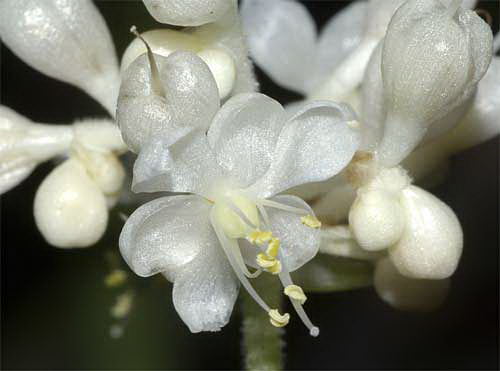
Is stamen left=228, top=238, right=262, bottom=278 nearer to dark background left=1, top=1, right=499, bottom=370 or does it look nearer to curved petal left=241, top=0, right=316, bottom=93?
curved petal left=241, top=0, right=316, bottom=93

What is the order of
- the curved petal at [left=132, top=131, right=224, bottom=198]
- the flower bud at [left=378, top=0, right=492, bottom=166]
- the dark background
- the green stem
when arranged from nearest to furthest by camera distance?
the curved petal at [left=132, top=131, right=224, bottom=198]
the flower bud at [left=378, top=0, right=492, bottom=166]
the green stem
the dark background

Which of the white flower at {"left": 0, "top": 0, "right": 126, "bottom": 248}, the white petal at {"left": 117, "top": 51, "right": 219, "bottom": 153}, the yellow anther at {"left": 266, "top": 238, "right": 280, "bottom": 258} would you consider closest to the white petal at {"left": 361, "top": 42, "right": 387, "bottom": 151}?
the yellow anther at {"left": 266, "top": 238, "right": 280, "bottom": 258}

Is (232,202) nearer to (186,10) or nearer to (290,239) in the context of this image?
(290,239)

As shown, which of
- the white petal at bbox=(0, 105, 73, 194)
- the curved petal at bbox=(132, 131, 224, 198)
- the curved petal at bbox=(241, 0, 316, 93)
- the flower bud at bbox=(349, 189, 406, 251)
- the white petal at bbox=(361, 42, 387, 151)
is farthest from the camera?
the curved petal at bbox=(241, 0, 316, 93)

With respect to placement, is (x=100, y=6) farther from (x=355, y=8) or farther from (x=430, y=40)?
(x=430, y=40)

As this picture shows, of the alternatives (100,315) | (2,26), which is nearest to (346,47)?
(2,26)

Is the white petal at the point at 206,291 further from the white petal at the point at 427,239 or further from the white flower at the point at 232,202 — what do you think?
the white petal at the point at 427,239
